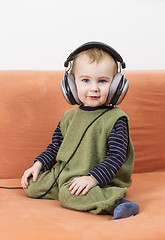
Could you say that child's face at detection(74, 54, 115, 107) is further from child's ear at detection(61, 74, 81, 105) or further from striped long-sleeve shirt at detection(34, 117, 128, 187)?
striped long-sleeve shirt at detection(34, 117, 128, 187)

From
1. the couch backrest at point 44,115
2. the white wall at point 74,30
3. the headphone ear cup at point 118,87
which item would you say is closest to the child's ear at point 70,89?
the headphone ear cup at point 118,87

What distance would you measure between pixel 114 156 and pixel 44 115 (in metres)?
0.49

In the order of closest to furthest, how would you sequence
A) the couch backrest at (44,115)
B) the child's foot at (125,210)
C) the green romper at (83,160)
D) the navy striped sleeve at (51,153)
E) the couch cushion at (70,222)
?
the couch cushion at (70,222), the child's foot at (125,210), the green romper at (83,160), the navy striped sleeve at (51,153), the couch backrest at (44,115)

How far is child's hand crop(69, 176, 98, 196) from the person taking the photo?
1.21 m

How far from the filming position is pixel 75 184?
124 centimetres

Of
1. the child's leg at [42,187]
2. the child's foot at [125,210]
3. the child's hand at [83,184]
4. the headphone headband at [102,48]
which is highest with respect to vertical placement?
the headphone headband at [102,48]

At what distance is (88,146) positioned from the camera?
4.36 feet

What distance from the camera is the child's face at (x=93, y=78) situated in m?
1.30

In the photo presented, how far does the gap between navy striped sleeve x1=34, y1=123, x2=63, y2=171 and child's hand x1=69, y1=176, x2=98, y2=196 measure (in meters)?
0.24

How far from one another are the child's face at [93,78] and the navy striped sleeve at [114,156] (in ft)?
0.40

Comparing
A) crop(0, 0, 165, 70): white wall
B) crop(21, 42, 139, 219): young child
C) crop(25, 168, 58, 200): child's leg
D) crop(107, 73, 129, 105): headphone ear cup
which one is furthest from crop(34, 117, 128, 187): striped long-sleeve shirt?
crop(0, 0, 165, 70): white wall

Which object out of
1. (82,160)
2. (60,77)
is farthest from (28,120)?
(82,160)

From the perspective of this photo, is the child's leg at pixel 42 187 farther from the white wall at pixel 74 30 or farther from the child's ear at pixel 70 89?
the white wall at pixel 74 30

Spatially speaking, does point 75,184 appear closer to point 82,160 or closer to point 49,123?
point 82,160
